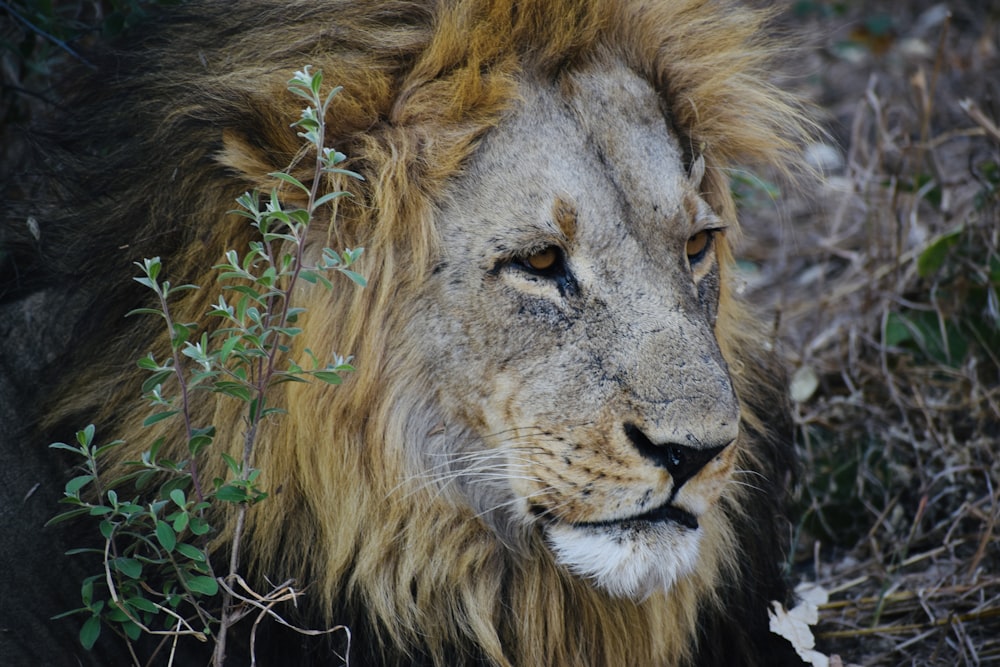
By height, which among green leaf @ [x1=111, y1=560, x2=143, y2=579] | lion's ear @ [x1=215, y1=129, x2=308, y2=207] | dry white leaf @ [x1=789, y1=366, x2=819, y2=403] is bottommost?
green leaf @ [x1=111, y1=560, x2=143, y2=579]

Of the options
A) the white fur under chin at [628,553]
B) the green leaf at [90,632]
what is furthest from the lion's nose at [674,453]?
the green leaf at [90,632]

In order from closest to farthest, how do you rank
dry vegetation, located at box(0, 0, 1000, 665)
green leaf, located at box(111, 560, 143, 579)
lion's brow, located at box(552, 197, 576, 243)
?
green leaf, located at box(111, 560, 143, 579) < lion's brow, located at box(552, 197, 576, 243) < dry vegetation, located at box(0, 0, 1000, 665)

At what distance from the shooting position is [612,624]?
9.08 feet

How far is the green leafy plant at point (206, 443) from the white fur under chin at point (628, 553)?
602 millimetres

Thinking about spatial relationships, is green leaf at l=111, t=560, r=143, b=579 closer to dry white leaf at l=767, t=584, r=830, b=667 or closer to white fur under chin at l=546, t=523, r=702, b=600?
white fur under chin at l=546, t=523, r=702, b=600

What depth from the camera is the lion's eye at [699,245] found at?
2.81 meters

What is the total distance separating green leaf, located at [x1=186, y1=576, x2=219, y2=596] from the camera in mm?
2385

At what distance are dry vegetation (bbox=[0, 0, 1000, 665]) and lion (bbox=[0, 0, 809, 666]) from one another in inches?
29.7

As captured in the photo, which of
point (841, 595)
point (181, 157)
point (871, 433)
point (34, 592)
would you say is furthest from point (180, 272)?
point (871, 433)

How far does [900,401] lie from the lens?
426cm

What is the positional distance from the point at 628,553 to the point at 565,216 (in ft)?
2.41

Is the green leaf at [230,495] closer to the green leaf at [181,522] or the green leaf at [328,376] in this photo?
the green leaf at [181,522]

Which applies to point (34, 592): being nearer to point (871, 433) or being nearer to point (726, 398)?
point (726, 398)

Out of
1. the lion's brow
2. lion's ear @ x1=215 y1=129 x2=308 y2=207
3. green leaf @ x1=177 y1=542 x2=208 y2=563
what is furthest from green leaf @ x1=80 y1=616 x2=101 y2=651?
the lion's brow
